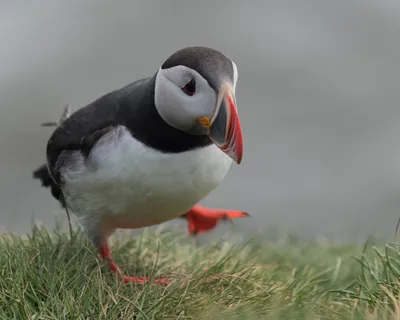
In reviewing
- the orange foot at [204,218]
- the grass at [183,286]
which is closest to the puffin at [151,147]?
the grass at [183,286]

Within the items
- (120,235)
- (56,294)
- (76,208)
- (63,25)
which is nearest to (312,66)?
(63,25)

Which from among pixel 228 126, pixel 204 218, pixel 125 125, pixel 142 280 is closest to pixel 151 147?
pixel 125 125

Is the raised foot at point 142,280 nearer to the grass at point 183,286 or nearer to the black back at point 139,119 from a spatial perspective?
the grass at point 183,286

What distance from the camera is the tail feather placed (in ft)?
15.7

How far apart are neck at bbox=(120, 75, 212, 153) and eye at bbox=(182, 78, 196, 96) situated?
0.88ft

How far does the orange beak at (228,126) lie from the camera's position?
3.56m

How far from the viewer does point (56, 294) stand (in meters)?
3.70

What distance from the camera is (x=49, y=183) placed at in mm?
4941

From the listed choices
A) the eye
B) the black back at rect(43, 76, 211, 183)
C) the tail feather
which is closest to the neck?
the black back at rect(43, 76, 211, 183)

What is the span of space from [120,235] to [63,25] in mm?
8027

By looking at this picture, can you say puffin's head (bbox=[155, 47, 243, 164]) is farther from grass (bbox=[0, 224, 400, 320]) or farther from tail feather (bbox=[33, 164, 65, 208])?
tail feather (bbox=[33, 164, 65, 208])

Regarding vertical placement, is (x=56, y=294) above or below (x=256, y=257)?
above

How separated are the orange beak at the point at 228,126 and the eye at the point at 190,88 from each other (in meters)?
0.15

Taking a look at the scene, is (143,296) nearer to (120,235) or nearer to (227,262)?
(227,262)
